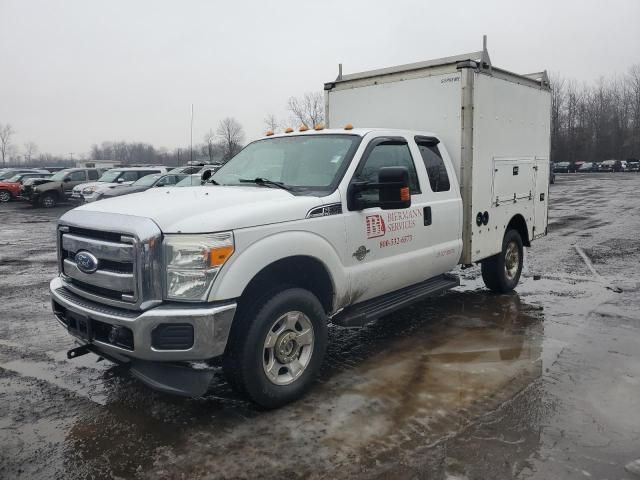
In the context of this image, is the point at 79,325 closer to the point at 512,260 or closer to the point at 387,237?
the point at 387,237

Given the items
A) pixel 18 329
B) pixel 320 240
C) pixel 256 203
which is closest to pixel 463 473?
pixel 320 240

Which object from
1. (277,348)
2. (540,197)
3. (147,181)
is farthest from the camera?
(147,181)

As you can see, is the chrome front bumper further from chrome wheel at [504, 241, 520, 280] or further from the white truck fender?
chrome wheel at [504, 241, 520, 280]

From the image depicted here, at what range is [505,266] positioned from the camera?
7.26 metres

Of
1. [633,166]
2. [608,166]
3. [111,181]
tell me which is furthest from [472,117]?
[633,166]

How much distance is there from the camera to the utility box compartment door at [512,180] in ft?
21.3

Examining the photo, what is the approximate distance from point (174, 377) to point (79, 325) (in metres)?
0.86

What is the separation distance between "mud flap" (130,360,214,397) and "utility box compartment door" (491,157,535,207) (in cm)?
425

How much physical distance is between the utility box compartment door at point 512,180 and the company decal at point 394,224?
1.71m

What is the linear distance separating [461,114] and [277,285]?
10.3 feet

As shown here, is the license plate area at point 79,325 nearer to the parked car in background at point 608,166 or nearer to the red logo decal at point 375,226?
the red logo decal at point 375,226

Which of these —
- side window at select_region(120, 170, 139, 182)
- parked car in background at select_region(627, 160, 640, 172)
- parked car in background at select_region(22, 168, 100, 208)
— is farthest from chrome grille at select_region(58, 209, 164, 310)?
parked car in background at select_region(627, 160, 640, 172)

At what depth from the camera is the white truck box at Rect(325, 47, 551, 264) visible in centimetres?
595

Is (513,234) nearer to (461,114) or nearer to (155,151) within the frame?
(461,114)
